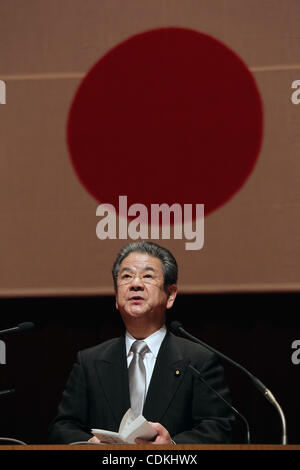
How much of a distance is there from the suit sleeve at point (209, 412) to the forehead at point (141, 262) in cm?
33

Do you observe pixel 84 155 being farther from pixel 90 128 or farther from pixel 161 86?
pixel 161 86

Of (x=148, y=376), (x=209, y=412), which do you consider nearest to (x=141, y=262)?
(x=148, y=376)

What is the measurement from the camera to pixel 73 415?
7.39 feet

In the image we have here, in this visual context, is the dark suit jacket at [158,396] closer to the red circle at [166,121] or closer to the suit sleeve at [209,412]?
the suit sleeve at [209,412]

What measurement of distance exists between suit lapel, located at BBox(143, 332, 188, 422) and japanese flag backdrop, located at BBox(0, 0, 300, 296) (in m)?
0.72

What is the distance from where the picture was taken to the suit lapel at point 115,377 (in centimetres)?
224

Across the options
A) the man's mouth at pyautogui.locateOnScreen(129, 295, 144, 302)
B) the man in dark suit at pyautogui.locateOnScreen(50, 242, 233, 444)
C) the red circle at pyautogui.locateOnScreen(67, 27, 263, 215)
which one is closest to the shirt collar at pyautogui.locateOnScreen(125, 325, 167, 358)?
the man in dark suit at pyautogui.locateOnScreen(50, 242, 233, 444)

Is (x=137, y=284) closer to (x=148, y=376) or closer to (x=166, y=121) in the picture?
(x=148, y=376)

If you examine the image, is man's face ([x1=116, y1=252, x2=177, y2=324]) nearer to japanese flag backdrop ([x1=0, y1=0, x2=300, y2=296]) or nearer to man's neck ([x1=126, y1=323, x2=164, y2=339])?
man's neck ([x1=126, y1=323, x2=164, y2=339])

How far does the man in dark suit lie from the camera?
2207mm

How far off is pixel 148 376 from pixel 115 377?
10 centimetres

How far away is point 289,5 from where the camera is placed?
10.3ft

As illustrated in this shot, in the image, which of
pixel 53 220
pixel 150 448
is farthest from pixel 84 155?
pixel 150 448

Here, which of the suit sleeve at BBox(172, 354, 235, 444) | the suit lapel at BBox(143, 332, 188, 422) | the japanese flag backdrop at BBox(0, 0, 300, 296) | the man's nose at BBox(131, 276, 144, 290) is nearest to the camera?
the suit sleeve at BBox(172, 354, 235, 444)
